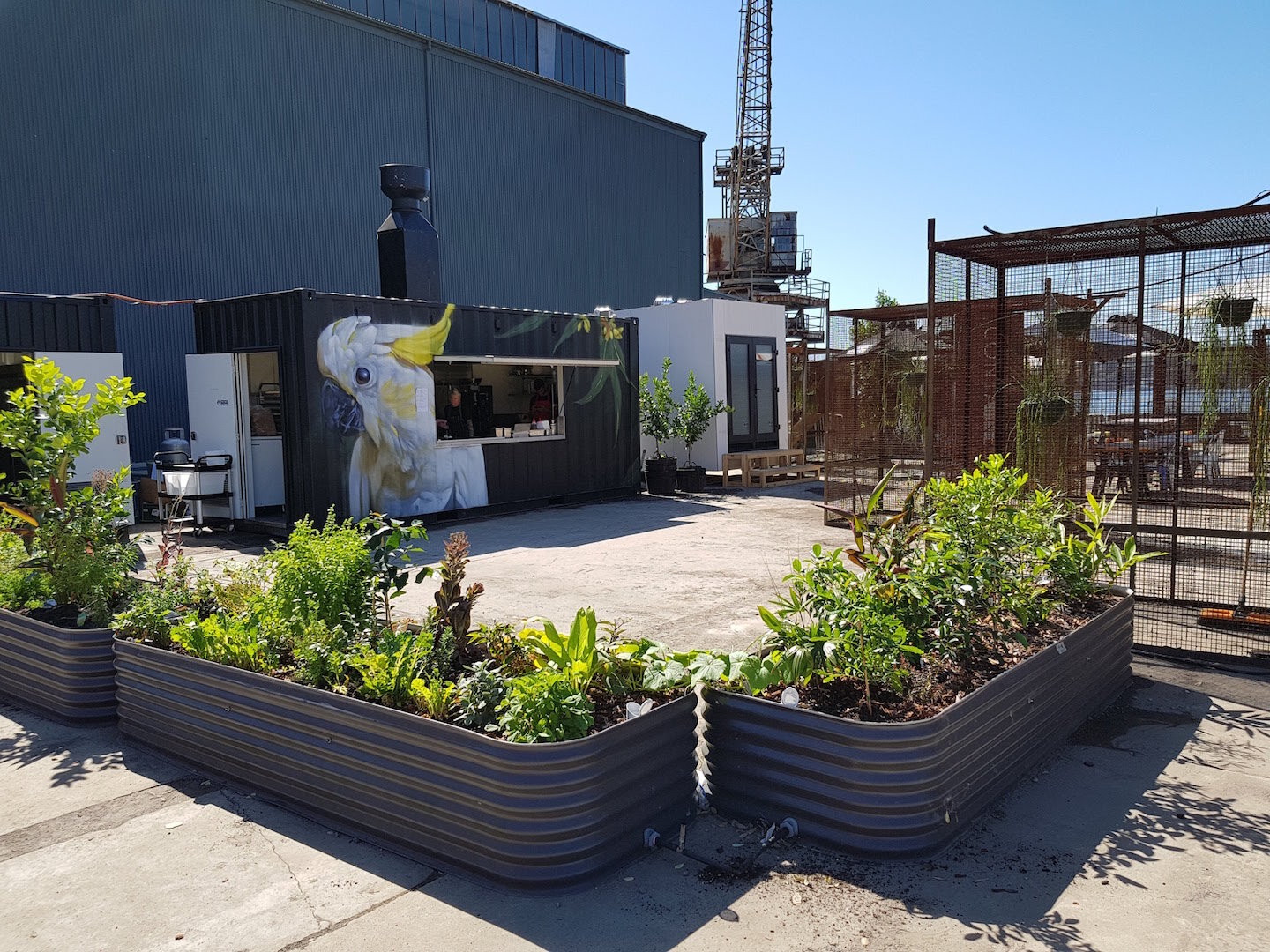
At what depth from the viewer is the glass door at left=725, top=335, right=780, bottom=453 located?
19.2 meters

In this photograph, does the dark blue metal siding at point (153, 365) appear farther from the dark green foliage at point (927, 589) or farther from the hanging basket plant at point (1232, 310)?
the hanging basket plant at point (1232, 310)

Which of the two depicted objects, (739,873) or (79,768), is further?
(79,768)

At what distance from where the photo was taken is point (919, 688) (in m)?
4.10

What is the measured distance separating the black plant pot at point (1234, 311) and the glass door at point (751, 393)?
12.4 m

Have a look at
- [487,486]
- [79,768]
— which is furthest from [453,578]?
[487,486]

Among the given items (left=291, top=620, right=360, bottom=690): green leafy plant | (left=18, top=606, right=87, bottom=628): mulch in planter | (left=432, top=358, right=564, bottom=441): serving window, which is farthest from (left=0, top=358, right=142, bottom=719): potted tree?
(left=432, top=358, right=564, bottom=441): serving window

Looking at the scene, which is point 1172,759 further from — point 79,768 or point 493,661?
point 79,768

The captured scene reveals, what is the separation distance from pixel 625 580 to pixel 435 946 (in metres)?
6.20

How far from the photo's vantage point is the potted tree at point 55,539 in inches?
229

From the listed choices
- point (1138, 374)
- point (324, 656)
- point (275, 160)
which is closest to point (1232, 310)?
point (1138, 374)

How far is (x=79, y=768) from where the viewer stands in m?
4.84

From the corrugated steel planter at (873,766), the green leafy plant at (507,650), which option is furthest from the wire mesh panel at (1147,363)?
the green leafy plant at (507,650)

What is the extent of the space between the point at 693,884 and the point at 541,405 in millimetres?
13115

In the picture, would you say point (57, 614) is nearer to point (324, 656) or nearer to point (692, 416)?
point (324, 656)
